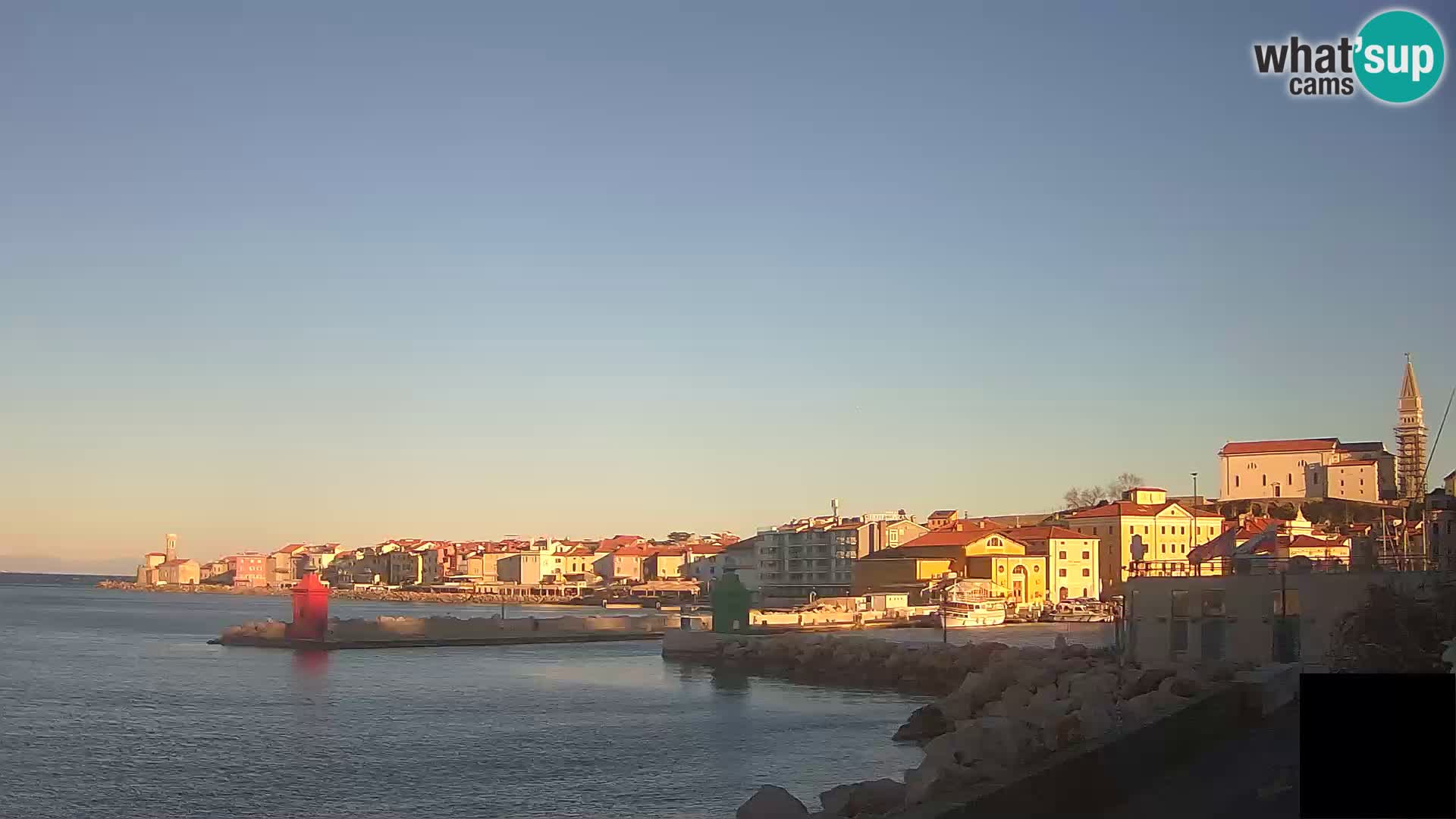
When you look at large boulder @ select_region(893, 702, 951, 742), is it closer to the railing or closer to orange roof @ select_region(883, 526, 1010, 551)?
the railing

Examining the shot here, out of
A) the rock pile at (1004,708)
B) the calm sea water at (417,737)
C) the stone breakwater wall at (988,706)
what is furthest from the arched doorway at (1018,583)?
the rock pile at (1004,708)

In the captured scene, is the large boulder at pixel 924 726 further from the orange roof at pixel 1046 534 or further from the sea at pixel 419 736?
the orange roof at pixel 1046 534

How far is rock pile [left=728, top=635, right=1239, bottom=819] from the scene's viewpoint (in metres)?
13.8

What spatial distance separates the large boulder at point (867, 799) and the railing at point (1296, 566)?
43.4ft

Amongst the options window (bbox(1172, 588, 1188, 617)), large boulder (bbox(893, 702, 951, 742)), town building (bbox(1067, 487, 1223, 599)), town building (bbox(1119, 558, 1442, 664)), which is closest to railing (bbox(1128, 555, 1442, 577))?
town building (bbox(1119, 558, 1442, 664))

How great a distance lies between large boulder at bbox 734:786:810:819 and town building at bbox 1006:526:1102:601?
64.6 metres

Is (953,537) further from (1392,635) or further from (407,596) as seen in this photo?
(407,596)

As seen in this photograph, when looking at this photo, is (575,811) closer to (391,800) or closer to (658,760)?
(391,800)

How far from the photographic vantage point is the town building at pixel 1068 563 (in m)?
76.2

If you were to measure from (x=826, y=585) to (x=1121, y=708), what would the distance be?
7103 cm

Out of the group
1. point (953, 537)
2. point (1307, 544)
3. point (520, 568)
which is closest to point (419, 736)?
point (1307, 544)

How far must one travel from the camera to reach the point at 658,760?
905 inches

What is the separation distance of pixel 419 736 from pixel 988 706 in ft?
37.5

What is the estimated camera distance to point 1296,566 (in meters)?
26.3
